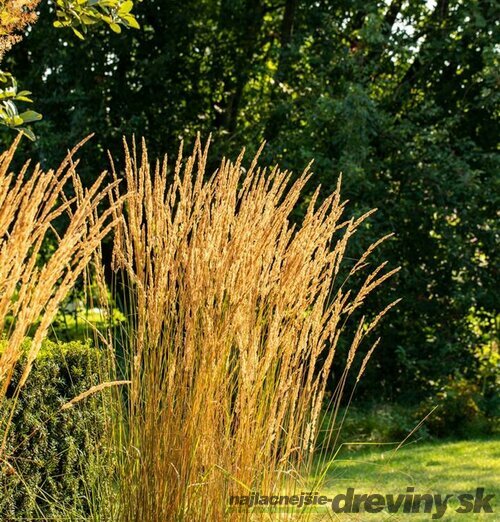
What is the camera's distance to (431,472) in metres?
6.73

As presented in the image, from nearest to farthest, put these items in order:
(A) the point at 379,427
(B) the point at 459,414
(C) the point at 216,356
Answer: (C) the point at 216,356 → (A) the point at 379,427 → (B) the point at 459,414

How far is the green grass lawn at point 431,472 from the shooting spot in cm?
586

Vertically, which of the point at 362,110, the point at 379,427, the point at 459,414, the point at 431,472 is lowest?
the point at 379,427

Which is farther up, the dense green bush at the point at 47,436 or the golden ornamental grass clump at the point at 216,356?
the golden ornamental grass clump at the point at 216,356

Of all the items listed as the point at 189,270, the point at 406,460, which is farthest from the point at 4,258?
the point at 406,460

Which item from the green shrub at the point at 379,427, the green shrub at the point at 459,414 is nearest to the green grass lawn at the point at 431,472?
the green shrub at the point at 379,427

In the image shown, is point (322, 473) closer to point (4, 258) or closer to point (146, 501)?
point (146, 501)

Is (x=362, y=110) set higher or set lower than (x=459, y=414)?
higher

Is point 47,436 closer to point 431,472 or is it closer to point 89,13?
point 89,13

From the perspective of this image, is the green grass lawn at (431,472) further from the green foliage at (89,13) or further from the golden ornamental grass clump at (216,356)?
the green foliage at (89,13)

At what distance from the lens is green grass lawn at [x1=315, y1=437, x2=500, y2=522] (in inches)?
231

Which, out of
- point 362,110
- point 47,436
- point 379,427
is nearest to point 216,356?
point 47,436

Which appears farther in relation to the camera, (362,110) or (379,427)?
(362,110)

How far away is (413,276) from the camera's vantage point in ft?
30.1
